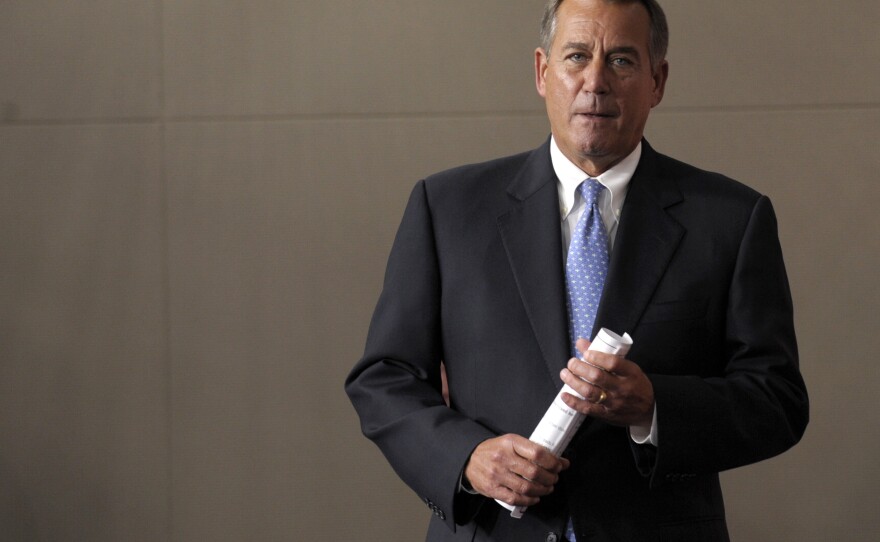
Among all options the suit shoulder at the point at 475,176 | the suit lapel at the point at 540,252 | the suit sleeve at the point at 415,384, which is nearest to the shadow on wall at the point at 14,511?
the suit sleeve at the point at 415,384

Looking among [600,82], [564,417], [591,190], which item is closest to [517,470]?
[564,417]

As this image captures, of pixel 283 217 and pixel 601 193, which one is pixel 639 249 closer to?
pixel 601 193

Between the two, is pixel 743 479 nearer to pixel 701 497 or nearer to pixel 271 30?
pixel 701 497

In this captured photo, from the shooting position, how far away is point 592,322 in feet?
5.31

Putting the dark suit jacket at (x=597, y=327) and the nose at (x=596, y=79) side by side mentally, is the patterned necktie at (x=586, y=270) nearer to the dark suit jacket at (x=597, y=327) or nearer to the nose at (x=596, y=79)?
the dark suit jacket at (x=597, y=327)

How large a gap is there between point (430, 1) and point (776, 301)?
1.97m

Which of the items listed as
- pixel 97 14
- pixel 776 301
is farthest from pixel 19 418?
pixel 776 301

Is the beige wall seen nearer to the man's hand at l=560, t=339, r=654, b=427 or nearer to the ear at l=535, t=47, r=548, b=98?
the ear at l=535, t=47, r=548, b=98

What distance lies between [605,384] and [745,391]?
269 millimetres

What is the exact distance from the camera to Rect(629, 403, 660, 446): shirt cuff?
1.52 m

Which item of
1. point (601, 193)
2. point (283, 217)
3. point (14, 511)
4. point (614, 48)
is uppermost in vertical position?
point (614, 48)

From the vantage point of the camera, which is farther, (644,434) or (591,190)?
(591,190)

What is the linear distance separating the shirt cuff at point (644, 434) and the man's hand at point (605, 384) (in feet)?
0.22

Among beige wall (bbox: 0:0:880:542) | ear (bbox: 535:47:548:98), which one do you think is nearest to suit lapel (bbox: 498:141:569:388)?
ear (bbox: 535:47:548:98)
